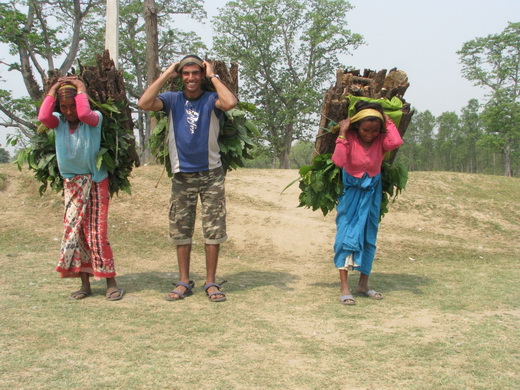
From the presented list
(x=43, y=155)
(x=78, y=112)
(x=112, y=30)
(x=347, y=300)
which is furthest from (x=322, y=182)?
(x=112, y=30)

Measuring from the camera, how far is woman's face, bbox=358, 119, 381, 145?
4.47 m

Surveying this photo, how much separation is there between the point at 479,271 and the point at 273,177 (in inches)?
263

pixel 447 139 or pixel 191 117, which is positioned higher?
pixel 447 139

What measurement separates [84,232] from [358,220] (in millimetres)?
2645

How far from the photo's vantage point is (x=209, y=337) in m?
3.41

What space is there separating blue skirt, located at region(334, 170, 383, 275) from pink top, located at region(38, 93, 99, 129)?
8.12 feet

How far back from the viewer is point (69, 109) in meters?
4.35

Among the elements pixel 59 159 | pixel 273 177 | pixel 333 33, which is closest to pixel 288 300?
pixel 59 159

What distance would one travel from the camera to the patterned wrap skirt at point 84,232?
4441 mm

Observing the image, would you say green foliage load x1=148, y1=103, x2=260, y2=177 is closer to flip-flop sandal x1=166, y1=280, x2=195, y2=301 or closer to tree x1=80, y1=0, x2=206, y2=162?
flip-flop sandal x1=166, y1=280, x2=195, y2=301

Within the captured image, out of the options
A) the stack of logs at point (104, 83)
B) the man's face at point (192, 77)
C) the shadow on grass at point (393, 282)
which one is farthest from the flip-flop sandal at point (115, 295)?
the shadow on grass at point (393, 282)

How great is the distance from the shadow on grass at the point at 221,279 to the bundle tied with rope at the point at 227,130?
1.22 m

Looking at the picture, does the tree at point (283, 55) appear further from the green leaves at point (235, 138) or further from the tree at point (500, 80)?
the green leaves at point (235, 138)

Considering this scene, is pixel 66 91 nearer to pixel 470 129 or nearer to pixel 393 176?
pixel 393 176
